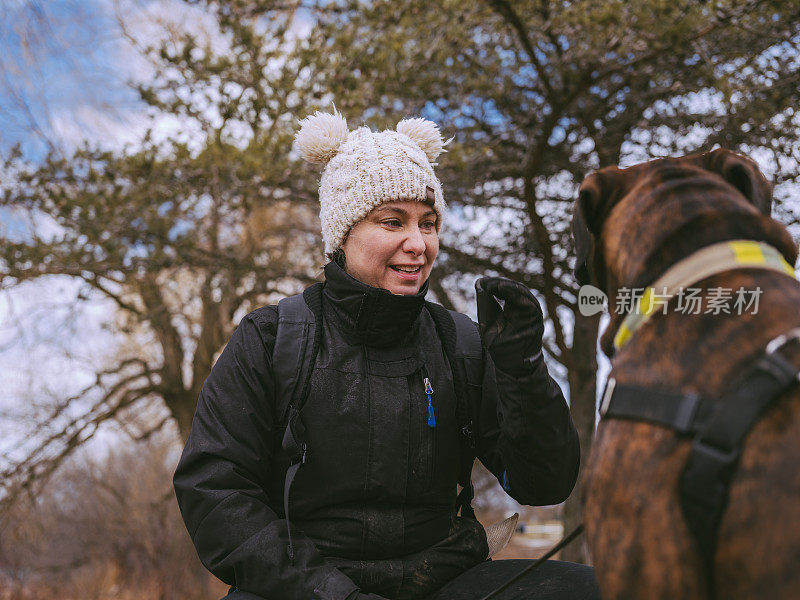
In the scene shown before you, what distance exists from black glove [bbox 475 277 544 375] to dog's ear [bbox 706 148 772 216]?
70 centimetres

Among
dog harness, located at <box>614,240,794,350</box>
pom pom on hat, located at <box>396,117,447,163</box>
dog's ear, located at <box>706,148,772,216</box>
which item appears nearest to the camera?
dog harness, located at <box>614,240,794,350</box>

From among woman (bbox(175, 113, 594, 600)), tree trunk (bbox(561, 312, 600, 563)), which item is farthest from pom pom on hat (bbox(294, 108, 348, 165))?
tree trunk (bbox(561, 312, 600, 563))

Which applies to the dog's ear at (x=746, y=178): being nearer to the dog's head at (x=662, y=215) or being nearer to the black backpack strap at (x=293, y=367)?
the dog's head at (x=662, y=215)

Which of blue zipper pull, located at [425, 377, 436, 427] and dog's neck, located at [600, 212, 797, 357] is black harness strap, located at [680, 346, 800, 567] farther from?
blue zipper pull, located at [425, 377, 436, 427]

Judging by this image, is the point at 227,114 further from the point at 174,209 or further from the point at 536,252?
the point at 536,252

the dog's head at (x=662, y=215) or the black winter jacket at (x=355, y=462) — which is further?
the black winter jacket at (x=355, y=462)

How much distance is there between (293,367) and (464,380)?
0.66 m


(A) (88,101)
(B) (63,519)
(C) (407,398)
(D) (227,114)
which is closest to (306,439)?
(C) (407,398)

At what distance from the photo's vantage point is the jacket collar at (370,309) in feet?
8.38

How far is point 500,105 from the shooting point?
275 inches

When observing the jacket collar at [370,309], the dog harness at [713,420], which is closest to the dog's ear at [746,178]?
the dog harness at [713,420]

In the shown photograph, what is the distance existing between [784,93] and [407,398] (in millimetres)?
4700

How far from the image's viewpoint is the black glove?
7.50 feet

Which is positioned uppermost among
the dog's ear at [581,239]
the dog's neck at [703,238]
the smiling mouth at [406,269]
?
the smiling mouth at [406,269]
